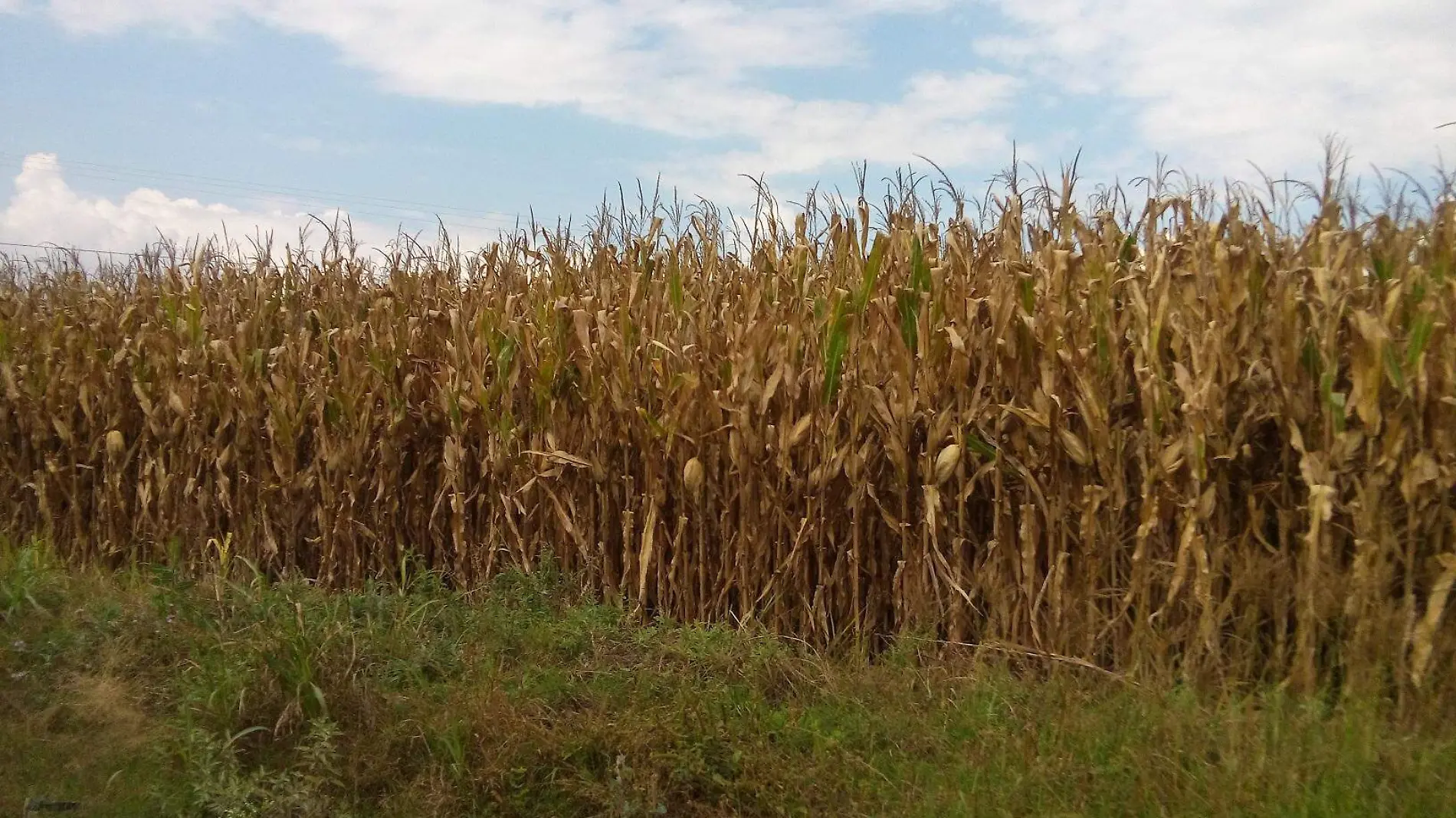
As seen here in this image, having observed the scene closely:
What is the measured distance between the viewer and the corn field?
4094 mm

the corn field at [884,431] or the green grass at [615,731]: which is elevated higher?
the corn field at [884,431]

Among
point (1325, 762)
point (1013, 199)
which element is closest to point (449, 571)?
point (1013, 199)

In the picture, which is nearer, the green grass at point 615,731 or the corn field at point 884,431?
the green grass at point 615,731

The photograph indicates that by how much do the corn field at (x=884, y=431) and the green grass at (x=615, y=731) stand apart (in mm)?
378

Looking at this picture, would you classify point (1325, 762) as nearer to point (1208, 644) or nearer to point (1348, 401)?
point (1208, 644)

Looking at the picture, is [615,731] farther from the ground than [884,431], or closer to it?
closer to it

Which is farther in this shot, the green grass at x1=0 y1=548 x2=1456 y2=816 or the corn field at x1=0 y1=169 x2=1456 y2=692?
the corn field at x1=0 y1=169 x2=1456 y2=692

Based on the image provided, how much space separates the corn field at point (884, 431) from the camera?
4.09 m

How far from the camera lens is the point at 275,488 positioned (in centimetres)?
639

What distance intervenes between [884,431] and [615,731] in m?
1.82

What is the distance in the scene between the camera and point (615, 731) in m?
3.86

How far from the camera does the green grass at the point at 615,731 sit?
11.3ft

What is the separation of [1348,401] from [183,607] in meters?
5.09

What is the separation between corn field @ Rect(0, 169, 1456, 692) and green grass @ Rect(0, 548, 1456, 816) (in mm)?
378
